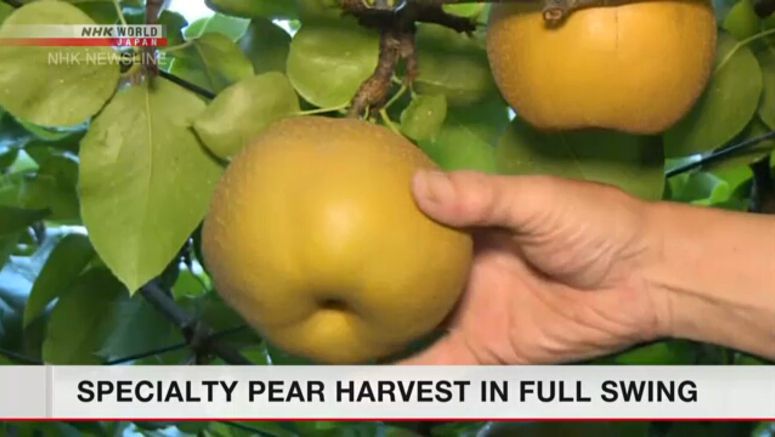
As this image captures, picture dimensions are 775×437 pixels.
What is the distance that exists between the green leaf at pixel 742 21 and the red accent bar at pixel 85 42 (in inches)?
10.0

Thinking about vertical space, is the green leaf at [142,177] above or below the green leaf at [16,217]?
above

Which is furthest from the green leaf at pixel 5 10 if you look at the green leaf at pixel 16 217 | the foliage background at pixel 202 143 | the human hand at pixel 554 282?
the human hand at pixel 554 282

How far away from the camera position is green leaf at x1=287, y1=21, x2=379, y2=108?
1.51 ft

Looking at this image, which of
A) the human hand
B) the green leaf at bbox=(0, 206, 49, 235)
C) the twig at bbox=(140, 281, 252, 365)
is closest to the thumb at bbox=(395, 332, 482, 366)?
the human hand

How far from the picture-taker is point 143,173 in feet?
1.51

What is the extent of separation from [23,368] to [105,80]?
162mm

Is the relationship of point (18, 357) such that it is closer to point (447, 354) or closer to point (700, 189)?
point (447, 354)

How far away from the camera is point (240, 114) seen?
0.45 m

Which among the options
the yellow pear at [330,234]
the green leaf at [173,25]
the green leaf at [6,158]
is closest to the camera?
the yellow pear at [330,234]

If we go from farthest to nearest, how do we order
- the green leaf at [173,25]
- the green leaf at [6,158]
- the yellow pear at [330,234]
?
the green leaf at [6,158]
the green leaf at [173,25]
the yellow pear at [330,234]

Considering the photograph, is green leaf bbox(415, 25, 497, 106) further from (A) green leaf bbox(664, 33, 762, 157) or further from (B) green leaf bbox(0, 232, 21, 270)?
(B) green leaf bbox(0, 232, 21, 270)

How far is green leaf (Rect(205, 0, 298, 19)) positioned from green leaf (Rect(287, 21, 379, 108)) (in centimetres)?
3

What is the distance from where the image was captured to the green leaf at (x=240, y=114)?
447 mm

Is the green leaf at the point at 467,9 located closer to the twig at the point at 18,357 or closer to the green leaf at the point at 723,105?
the green leaf at the point at 723,105
